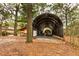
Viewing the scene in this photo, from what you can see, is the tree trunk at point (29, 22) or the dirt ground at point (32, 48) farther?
the tree trunk at point (29, 22)

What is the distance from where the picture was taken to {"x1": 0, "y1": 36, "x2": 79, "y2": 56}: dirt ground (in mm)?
3480

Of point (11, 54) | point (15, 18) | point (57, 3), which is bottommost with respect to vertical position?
point (11, 54)

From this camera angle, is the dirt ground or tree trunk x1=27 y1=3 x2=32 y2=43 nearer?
the dirt ground

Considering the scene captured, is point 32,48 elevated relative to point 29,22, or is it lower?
lower

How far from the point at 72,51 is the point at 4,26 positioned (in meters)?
1.10

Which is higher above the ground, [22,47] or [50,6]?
[50,6]

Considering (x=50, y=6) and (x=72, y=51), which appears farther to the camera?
(x=50, y=6)

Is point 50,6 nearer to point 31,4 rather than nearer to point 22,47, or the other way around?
point 31,4

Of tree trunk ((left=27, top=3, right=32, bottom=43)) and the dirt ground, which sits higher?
tree trunk ((left=27, top=3, right=32, bottom=43))

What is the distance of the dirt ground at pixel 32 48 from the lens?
3.48 metres

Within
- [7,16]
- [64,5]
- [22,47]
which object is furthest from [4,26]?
[64,5]

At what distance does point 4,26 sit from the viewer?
12.2ft

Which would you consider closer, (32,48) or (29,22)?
(32,48)

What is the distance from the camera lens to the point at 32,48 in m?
3.67
